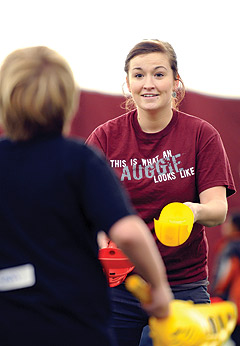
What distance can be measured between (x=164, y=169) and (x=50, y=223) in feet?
3.99

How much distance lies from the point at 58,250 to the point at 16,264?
0.11m

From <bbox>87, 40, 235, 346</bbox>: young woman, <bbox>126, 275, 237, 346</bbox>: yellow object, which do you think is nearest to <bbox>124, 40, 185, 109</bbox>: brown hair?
<bbox>87, 40, 235, 346</bbox>: young woman

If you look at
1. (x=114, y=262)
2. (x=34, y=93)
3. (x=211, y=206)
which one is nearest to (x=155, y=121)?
(x=211, y=206)

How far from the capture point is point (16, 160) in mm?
1729

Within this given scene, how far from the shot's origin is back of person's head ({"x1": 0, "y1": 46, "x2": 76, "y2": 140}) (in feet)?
5.63

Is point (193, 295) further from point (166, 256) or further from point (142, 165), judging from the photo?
point (142, 165)

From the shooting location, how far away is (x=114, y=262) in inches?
108

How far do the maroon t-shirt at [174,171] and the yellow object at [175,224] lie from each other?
125 millimetres

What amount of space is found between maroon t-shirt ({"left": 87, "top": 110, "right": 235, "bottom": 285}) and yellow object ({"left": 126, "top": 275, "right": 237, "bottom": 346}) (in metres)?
0.53

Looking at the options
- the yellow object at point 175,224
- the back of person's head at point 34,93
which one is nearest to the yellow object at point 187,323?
the yellow object at point 175,224

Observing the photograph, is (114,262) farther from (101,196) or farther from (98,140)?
(101,196)

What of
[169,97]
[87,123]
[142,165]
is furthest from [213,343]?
[87,123]

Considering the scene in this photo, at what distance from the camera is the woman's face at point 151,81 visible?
294 centimetres

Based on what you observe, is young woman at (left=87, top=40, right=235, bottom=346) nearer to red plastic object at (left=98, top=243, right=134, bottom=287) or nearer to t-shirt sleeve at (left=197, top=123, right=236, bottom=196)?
t-shirt sleeve at (left=197, top=123, right=236, bottom=196)
